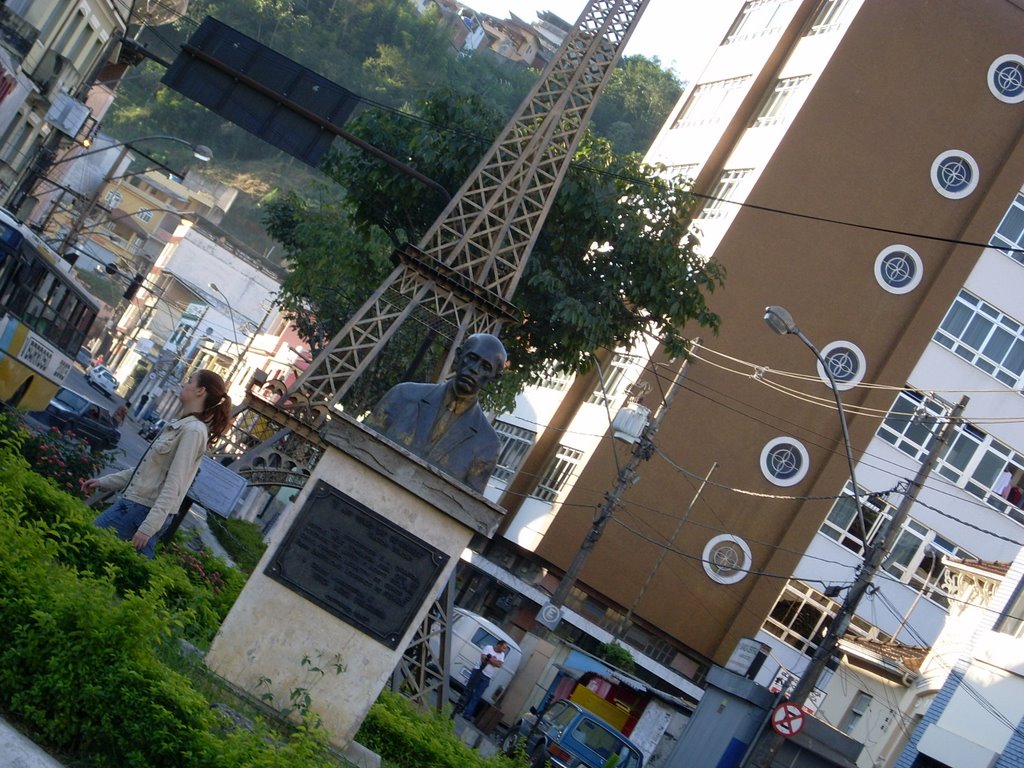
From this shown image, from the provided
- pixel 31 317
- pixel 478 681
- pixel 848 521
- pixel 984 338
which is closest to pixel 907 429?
pixel 848 521

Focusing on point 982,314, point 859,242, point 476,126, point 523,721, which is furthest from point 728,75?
point 523,721

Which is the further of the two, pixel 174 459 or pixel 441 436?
pixel 441 436

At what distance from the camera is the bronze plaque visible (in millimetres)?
8891

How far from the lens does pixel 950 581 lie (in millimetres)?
38906

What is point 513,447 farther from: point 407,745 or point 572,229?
point 407,745

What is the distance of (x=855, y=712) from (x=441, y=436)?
34.7m

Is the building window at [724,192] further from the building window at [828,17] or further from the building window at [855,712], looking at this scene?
the building window at [855,712]

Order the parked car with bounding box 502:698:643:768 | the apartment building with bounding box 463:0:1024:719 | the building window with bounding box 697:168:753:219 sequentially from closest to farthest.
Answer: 1. the parked car with bounding box 502:698:643:768
2. the apartment building with bounding box 463:0:1024:719
3. the building window with bounding box 697:168:753:219

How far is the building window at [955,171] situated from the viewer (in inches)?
1730

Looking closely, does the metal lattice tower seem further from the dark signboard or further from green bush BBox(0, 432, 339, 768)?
green bush BBox(0, 432, 339, 768)

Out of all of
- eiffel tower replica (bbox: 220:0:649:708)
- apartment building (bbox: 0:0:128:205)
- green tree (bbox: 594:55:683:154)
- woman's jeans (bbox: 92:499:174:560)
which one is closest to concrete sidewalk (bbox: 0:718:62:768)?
woman's jeans (bbox: 92:499:174:560)

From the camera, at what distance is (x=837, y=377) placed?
141 ft

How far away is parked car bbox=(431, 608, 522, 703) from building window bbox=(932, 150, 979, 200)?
22.4 meters

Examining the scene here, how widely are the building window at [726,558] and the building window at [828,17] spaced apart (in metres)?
16.8
